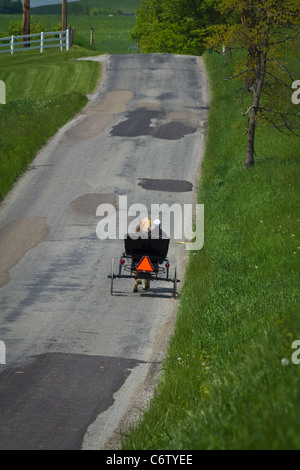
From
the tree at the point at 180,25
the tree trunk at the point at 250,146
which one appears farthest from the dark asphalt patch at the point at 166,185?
the tree at the point at 180,25

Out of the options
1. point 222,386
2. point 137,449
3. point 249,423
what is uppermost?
point 249,423

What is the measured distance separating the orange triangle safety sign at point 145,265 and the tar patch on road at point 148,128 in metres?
15.7

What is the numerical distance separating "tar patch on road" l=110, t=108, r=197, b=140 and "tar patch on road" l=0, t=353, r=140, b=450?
19.7 meters

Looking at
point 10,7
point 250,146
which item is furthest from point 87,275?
point 10,7

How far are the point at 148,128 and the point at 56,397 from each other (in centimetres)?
2242

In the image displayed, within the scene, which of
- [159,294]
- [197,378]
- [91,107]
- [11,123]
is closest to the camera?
[197,378]

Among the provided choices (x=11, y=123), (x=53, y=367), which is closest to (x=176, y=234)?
(x=53, y=367)

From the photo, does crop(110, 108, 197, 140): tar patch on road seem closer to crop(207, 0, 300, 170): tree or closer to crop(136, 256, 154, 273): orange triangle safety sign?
crop(207, 0, 300, 170): tree

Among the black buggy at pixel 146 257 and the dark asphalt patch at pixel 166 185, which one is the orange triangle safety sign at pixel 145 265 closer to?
the black buggy at pixel 146 257

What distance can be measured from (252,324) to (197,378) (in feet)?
4.19

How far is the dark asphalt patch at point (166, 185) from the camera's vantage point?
931 inches

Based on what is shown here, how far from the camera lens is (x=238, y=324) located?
1038 centimetres

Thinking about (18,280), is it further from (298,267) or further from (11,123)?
(11,123)

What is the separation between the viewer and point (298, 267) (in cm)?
1329
